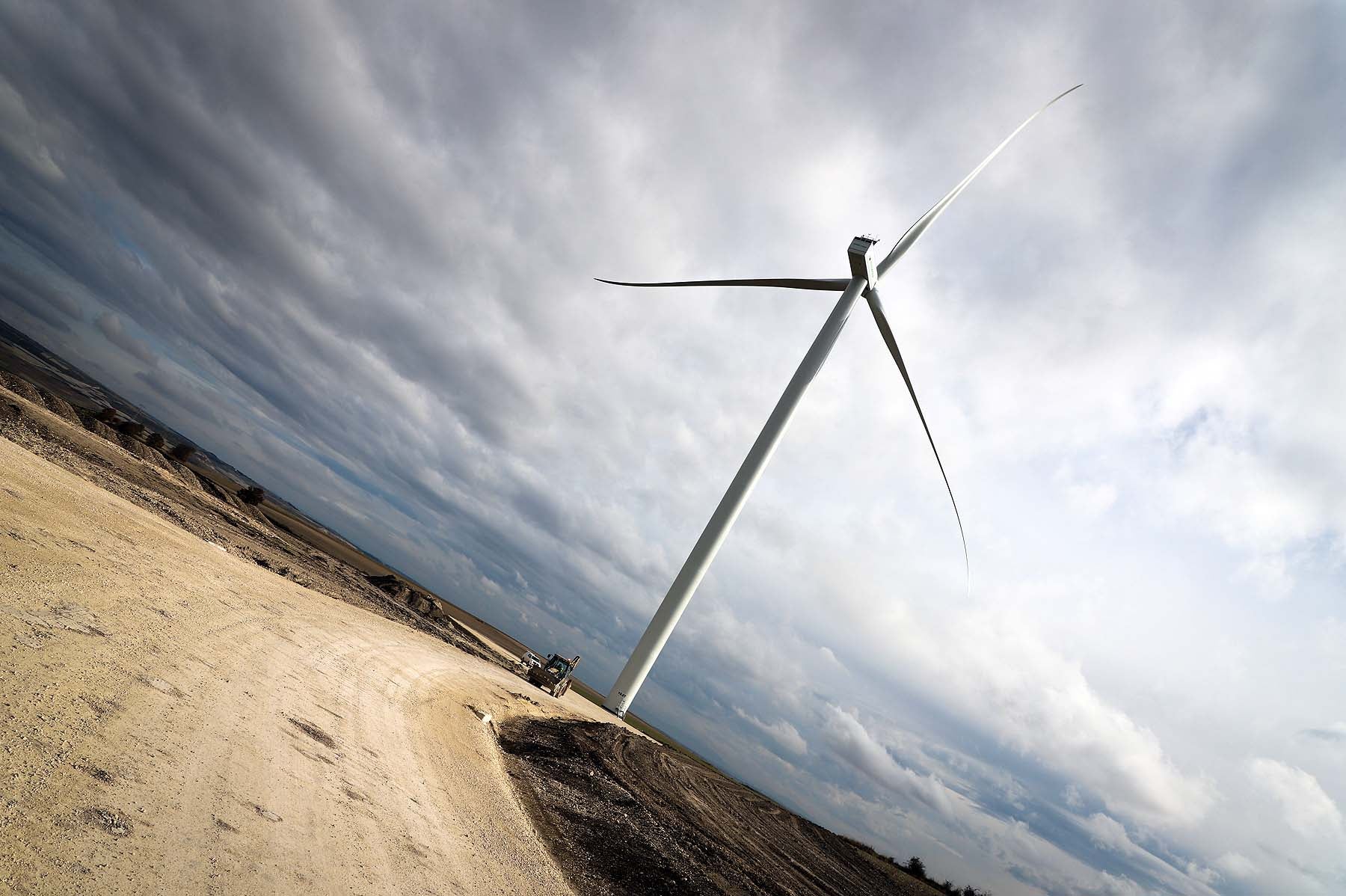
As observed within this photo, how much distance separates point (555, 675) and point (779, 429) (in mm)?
38020

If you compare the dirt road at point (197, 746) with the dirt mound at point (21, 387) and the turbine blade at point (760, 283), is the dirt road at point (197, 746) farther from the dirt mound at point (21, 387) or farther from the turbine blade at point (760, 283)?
the dirt mound at point (21, 387)

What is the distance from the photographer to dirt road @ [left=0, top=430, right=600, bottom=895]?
7727mm

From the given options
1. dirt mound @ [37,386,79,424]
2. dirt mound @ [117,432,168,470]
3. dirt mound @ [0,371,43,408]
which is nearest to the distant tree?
dirt mound @ [117,432,168,470]

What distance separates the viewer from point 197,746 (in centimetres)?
1050

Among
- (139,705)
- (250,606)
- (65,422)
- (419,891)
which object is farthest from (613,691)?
(65,422)

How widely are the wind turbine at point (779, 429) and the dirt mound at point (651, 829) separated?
4.27 metres

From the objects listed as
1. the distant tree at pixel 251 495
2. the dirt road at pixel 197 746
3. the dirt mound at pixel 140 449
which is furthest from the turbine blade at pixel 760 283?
the distant tree at pixel 251 495

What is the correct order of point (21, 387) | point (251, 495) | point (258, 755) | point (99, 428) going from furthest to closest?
point (251, 495) → point (99, 428) → point (21, 387) → point (258, 755)

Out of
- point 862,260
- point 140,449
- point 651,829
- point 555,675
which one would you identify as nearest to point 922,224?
point 862,260

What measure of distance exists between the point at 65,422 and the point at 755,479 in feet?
167

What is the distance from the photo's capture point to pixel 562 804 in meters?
18.7

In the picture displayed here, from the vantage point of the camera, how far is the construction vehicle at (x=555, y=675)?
153 ft

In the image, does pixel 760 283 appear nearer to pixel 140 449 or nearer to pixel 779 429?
pixel 779 429

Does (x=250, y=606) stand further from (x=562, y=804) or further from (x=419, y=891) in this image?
(x=419, y=891)
